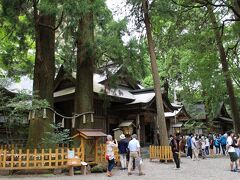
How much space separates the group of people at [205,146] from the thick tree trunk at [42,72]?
6.29m

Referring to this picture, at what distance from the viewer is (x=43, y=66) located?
15.4 metres

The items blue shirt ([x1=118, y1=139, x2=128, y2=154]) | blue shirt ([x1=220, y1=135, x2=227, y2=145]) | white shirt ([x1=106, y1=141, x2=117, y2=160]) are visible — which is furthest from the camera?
blue shirt ([x1=220, y1=135, x2=227, y2=145])

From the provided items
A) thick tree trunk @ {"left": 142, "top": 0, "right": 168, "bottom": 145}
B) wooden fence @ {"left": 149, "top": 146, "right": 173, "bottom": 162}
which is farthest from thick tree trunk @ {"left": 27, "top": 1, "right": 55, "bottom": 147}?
wooden fence @ {"left": 149, "top": 146, "right": 173, "bottom": 162}

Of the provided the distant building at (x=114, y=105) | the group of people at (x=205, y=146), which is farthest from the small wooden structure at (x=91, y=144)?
the distant building at (x=114, y=105)

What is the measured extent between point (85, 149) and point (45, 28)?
6930mm

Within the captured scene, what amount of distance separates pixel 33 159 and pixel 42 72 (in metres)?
4.66

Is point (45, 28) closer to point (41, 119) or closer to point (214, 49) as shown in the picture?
point (41, 119)

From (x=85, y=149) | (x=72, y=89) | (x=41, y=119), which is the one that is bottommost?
(x=85, y=149)

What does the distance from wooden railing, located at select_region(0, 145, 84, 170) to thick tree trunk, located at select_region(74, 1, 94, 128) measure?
296 centimetres

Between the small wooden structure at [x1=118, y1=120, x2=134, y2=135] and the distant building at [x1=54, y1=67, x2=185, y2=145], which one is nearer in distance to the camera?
the small wooden structure at [x1=118, y1=120, x2=134, y2=135]

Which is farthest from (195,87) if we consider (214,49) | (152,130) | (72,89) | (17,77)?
(17,77)

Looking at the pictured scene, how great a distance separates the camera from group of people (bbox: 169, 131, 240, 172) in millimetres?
13289

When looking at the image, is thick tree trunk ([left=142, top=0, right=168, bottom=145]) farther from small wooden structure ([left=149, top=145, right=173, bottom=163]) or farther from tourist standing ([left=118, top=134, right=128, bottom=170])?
tourist standing ([left=118, top=134, right=128, bottom=170])

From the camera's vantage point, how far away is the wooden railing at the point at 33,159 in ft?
41.0
